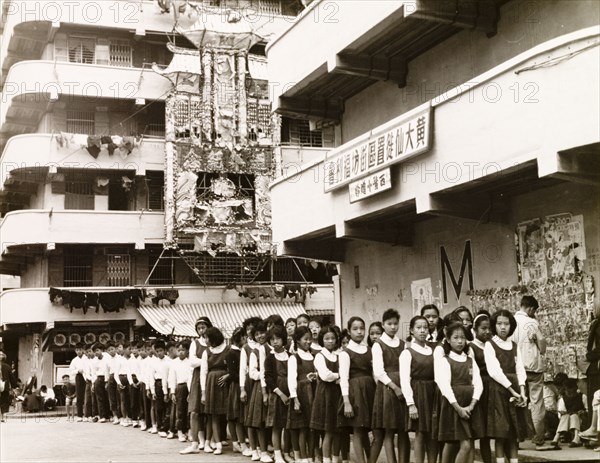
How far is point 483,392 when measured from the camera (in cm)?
893

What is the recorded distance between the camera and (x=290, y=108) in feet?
60.7

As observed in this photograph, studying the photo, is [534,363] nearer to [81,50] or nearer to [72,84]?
[72,84]

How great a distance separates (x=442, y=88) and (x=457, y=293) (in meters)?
3.49

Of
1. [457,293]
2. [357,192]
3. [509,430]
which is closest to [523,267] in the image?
[457,293]

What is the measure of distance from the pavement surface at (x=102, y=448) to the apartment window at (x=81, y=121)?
13342 millimetres

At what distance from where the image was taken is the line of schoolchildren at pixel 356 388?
8836 millimetres

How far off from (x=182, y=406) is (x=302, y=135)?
1941 centimetres

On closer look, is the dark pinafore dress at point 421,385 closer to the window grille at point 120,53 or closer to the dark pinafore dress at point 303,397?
the dark pinafore dress at point 303,397

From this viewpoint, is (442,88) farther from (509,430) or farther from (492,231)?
(509,430)

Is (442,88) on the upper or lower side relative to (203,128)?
lower

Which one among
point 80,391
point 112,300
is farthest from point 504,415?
point 112,300

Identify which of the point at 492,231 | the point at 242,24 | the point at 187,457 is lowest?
the point at 187,457

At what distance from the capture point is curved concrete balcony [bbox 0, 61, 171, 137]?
2917 centimetres

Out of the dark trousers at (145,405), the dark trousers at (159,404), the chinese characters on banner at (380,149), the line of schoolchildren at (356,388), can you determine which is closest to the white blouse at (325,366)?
the line of schoolchildren at (356,388)
